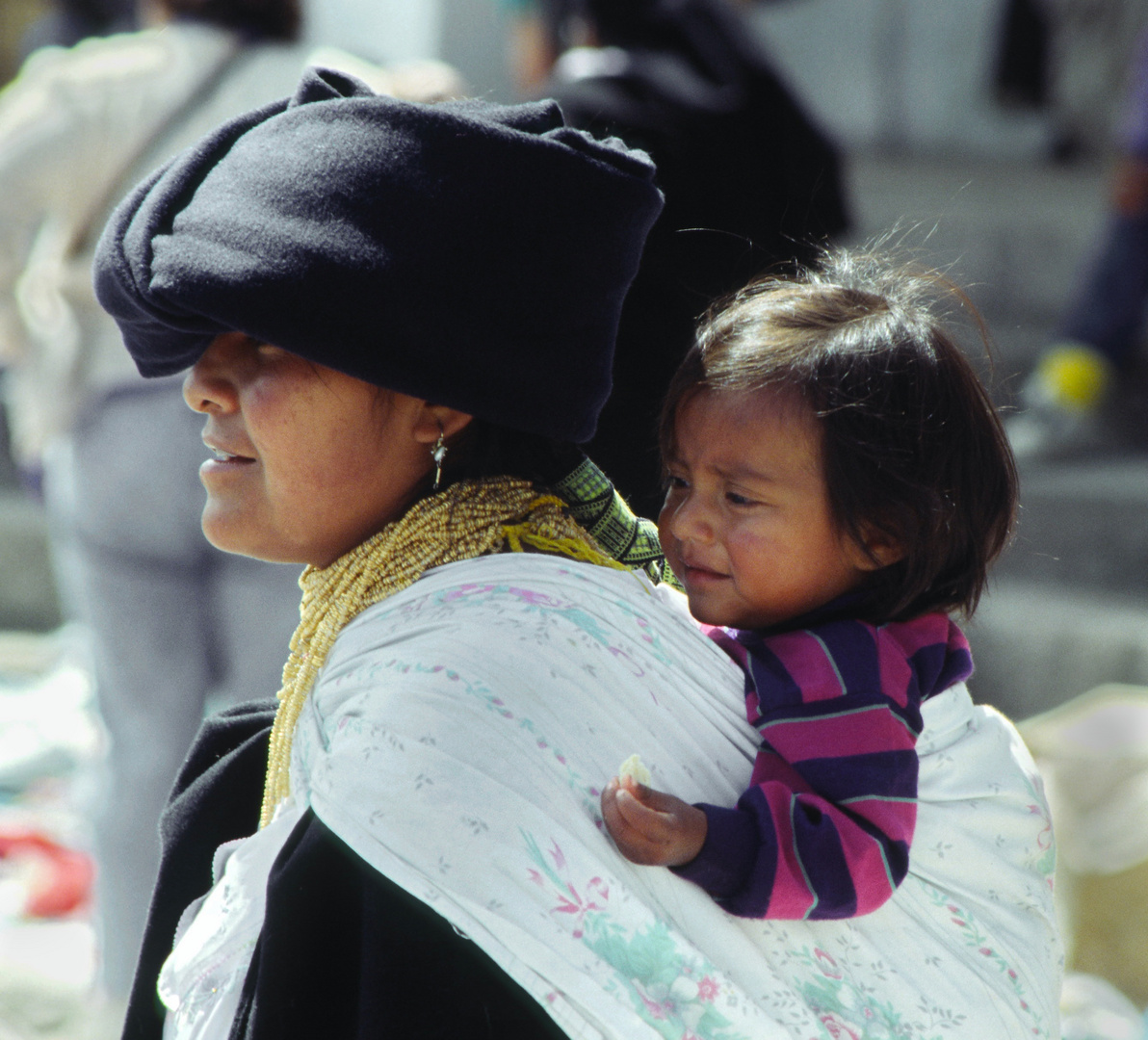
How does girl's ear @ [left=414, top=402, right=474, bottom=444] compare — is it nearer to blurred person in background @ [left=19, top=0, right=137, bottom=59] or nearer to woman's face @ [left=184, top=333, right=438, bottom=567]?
woman's face @ [left=184, top=333, right=438, bottom=567]

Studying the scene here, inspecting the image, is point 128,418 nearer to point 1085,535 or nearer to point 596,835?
point 596,835

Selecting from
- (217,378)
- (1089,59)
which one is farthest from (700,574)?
(1089,59)

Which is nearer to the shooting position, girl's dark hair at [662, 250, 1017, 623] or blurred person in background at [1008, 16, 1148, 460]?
girl's dark hair at [662, 250, 1017, 623]

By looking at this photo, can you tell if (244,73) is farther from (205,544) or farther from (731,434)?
(731,434)

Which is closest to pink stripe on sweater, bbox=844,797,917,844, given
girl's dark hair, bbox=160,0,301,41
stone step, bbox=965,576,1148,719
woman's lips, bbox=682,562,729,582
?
woman's lips, bbox=682,562,729,582

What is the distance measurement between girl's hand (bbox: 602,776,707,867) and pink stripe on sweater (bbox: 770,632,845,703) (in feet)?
0.83

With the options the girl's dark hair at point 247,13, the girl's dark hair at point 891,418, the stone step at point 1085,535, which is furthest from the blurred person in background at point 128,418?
the stone step at point 1085,535

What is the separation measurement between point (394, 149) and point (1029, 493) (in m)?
4.12

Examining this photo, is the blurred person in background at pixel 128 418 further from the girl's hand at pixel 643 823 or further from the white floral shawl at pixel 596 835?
the girl's hand at pixel 643 823

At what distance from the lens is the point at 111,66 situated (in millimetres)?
2811

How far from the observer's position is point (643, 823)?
1.10 metres

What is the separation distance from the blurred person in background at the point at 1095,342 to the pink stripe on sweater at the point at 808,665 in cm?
410

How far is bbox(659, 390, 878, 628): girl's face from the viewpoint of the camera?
1.46 m

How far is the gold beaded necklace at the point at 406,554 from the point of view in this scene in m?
1.33
